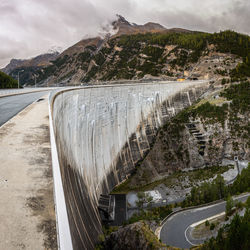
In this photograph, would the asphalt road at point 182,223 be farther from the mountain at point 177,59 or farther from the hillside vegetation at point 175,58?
the hillside vegetation at point 175,58

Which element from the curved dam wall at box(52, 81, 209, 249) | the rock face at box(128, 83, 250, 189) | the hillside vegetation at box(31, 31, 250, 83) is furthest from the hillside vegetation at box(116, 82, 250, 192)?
the hillside vegetation at box(31, 31, 250, 83)

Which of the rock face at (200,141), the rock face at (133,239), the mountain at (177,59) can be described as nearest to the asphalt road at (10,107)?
the rock face at (133,239)

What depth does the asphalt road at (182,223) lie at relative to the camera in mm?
21516

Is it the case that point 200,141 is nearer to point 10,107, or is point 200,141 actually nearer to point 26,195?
point 10,107

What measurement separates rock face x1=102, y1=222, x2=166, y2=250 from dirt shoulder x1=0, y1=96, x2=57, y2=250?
1162 cm

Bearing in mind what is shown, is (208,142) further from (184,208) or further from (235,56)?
(235,56)

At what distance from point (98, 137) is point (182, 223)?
13284 millimetres

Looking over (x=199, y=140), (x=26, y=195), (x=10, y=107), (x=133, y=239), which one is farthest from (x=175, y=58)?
(x=26, y=195)

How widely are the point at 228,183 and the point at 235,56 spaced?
50.2 meters

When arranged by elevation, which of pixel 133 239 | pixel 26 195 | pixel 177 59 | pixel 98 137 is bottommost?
pixel 133 239

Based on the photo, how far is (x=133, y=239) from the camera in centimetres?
1680

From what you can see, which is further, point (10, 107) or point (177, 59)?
point (177, 59)

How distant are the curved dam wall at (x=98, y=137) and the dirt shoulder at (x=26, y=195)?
7.19ft

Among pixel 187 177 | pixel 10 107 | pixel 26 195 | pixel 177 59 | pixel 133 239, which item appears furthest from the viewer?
pixel 177 59
